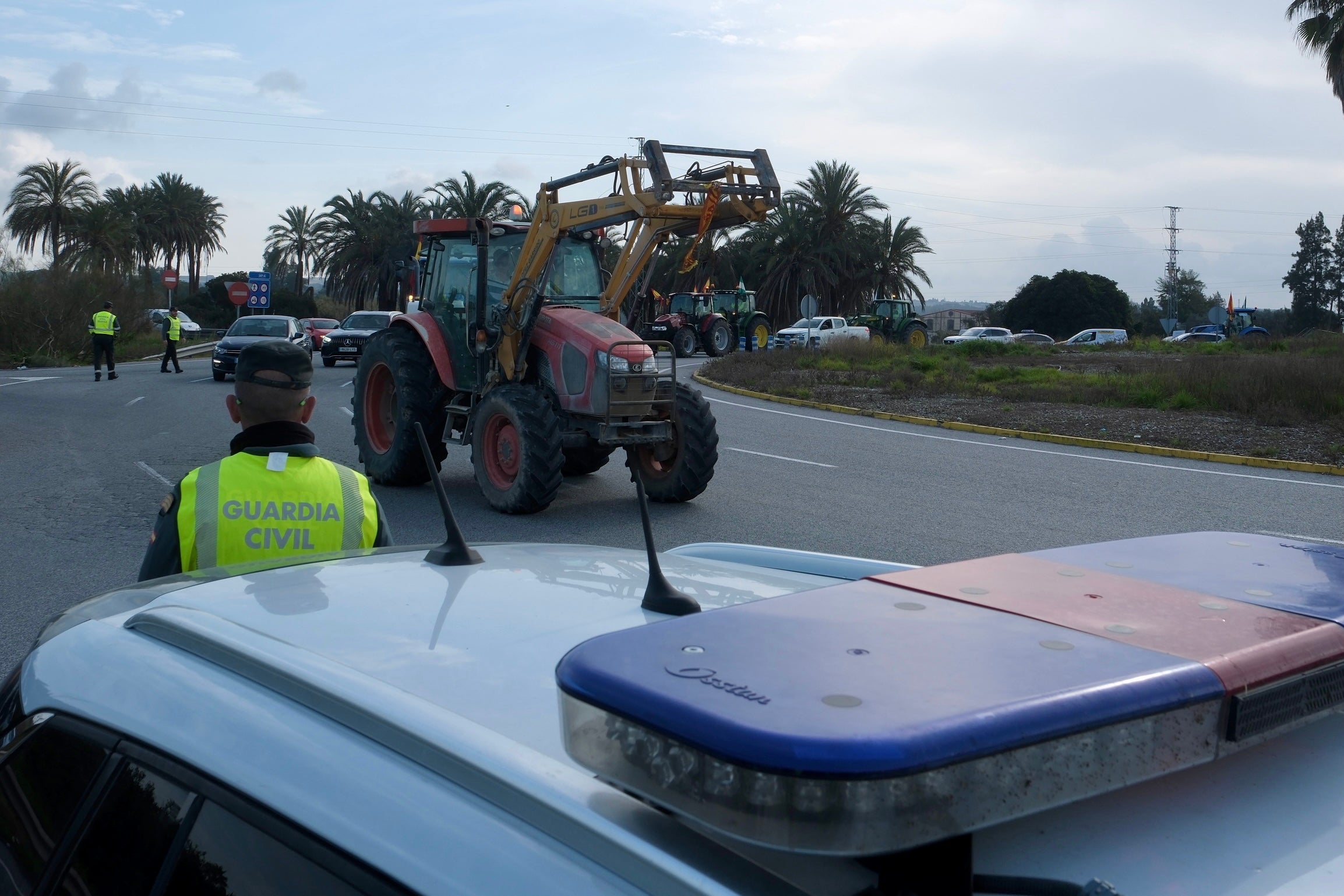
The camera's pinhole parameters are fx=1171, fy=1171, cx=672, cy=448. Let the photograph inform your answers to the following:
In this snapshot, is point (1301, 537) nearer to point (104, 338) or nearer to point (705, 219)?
point (705, 219)

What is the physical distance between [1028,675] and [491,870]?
585 mm

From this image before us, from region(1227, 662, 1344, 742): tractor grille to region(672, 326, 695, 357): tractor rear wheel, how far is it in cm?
4151

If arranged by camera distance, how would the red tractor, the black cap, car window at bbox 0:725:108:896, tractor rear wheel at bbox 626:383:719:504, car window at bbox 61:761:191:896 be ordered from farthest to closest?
the red tractor
tractor rear wheel at bbox 626:383:719:504
the black cap
car window at bbox 0:725:108:896
car window at bbox 61:761:191:896

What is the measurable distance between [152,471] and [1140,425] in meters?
13.5

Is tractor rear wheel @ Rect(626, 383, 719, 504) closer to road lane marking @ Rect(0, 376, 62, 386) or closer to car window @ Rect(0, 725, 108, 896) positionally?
car window @ Rect(0, 725, 108, 896)

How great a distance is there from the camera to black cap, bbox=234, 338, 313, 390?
324 centimetres

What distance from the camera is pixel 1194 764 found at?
4.09 ft

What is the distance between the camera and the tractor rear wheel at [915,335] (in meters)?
49.3

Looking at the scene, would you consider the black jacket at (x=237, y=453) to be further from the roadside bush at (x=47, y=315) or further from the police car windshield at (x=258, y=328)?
the roadside bush at (x=47, y=315)

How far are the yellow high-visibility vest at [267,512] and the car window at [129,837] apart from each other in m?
1.25

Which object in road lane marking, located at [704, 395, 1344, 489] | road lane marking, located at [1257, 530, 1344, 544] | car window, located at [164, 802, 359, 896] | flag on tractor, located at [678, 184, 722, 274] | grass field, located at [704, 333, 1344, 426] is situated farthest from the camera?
grass field, located at [704, 333, 1344, 426]

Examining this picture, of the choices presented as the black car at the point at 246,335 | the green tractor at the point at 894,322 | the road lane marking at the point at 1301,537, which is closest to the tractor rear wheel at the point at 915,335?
the green tractor at the point at 894,322

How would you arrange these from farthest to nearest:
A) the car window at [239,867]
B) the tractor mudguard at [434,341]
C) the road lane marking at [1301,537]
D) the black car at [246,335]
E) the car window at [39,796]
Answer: the black car at [246,335] < the tractor mudguard at [434,341] < the road lane marking at [1301,537] < the car window at [39,796] < the car window at [239,867]

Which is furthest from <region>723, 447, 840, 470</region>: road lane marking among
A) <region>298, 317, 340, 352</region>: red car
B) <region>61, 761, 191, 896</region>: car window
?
<region>298, 317, 340, 352</region>: red car
